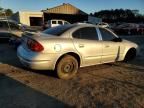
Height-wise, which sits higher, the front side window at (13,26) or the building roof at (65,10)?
the building roof at (65,10)

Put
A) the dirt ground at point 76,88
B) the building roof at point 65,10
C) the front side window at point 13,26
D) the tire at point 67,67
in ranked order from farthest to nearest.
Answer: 1. the building roof at point 65,10
2. the front side window at point 13,26
3. the tire at point 67,67
4. the dirt ground at point 76,88

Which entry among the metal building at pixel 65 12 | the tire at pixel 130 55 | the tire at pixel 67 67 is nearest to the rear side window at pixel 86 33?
the tire at pixel 67 67

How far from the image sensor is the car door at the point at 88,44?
6.70m

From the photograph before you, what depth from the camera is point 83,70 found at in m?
7.67

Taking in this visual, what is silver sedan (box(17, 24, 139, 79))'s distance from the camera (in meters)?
6.05

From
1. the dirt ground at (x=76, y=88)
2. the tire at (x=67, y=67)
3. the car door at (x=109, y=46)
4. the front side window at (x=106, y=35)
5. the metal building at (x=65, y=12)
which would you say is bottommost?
the dirt ground at (x=76, y=88)

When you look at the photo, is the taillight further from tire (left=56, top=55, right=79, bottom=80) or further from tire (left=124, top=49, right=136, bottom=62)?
tire (left=124, top=49, right=136, bottom=62)

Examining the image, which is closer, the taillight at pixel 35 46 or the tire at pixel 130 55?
the taillight at pixel 35 46

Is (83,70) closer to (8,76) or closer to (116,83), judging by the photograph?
(116,83)

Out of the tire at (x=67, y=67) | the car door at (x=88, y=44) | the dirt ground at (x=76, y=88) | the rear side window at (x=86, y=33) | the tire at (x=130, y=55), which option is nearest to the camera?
the dirt ground at (x=76, y=88)

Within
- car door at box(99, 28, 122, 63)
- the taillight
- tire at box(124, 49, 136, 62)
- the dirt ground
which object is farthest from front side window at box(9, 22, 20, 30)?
the taillight

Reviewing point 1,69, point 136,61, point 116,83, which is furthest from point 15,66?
point 136,61

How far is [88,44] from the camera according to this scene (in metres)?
6.88

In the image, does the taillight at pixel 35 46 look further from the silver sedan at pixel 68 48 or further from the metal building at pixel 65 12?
the metal building at pixel 65 12
